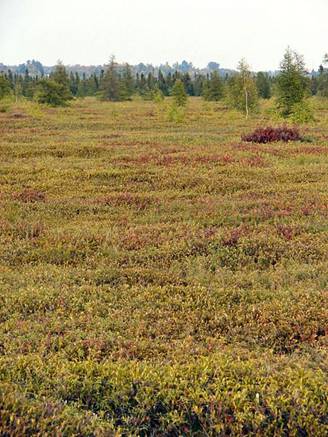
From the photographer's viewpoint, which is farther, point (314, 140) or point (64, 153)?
point (314, 140)

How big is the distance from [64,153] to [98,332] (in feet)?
56.7

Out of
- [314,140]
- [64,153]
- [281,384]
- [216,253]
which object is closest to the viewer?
[281,384]

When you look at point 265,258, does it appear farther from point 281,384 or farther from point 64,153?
point 64,153

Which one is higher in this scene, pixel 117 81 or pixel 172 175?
pixel 117 81

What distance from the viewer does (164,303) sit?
754 cm

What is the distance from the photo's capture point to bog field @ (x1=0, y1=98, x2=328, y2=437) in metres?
4.66

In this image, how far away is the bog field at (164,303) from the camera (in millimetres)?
4661

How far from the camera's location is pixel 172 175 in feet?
56.5

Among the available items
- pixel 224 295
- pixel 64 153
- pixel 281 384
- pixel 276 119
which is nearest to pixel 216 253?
pixel 224 295

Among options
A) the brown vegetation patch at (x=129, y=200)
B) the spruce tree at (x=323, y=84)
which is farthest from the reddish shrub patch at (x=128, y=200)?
the spruce tree at (x=323, y=84)

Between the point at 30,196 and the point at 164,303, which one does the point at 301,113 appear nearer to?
the point at 30,196

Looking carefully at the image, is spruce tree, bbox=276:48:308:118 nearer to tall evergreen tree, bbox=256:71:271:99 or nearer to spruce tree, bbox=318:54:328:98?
spruce tree, bbox=318:54:328:98

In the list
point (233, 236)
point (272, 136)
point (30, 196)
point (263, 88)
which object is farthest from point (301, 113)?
point (263, 88)

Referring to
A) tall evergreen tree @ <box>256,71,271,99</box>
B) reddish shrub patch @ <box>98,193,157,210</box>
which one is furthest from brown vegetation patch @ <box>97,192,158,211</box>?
tall evergreen tree @ <box>256,71,271,99</box>
